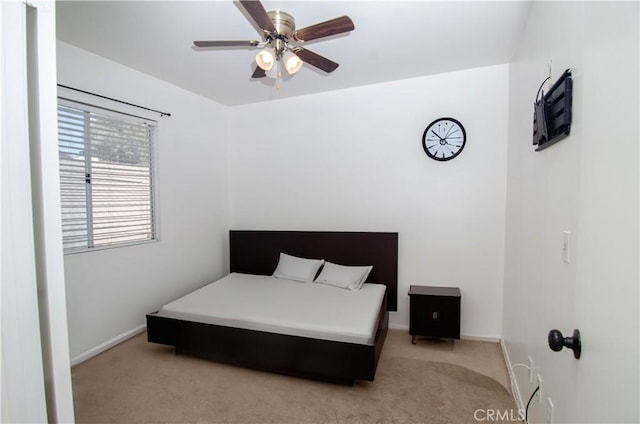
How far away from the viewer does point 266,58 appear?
1.89 metres

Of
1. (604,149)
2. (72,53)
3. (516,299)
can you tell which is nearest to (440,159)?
(516,299)

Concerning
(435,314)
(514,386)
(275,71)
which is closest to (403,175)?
(435,314)

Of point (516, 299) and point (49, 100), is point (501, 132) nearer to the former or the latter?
point (516, 299)

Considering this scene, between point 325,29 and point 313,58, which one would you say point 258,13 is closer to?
point 325,29

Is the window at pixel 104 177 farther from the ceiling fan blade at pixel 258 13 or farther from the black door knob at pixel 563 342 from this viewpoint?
the black door knob at pixel 563 342

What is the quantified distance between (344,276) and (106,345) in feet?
7.62

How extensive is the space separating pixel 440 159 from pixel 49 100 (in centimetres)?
316

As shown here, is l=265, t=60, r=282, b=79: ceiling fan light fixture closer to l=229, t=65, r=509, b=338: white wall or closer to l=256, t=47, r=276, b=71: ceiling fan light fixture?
l=256, t=47, r=276, b=71: ceiling fan light fixture

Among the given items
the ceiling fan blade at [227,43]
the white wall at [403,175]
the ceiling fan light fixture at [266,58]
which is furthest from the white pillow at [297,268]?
the ceiling fan blade at [227,43]

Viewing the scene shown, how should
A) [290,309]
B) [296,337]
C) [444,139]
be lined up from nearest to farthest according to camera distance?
[296,337]
[290,309]
[444,139]

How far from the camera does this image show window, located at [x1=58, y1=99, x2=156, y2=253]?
101 inches

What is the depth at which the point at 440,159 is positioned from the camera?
3.20 meters

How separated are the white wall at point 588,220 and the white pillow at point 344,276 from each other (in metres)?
1.51

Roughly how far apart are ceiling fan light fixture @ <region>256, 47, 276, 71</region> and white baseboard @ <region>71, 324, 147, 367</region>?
9.22 ft
